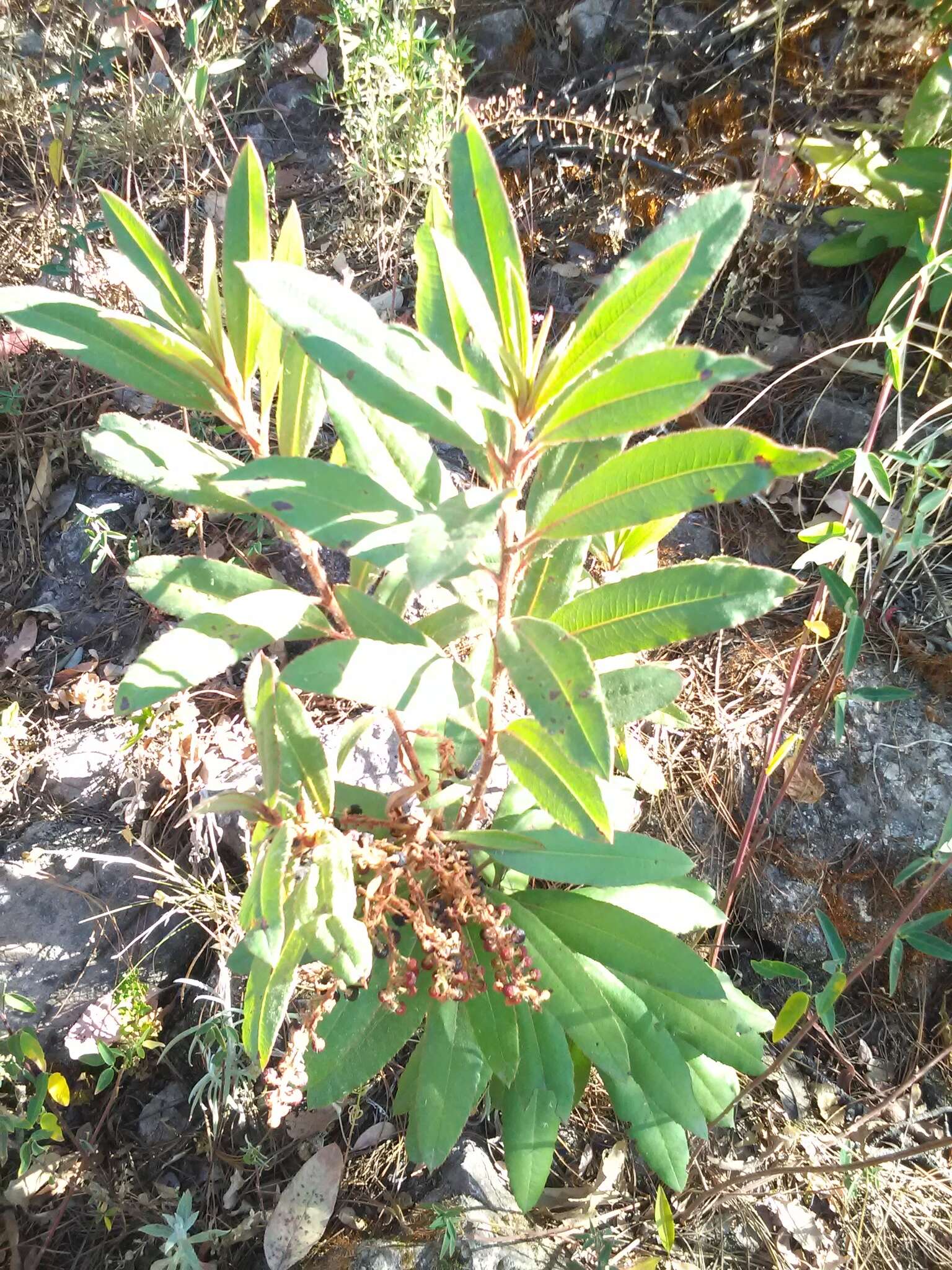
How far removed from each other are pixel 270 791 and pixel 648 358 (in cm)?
74

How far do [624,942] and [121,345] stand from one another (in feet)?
4.38

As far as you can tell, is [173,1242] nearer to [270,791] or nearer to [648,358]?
[270,791]

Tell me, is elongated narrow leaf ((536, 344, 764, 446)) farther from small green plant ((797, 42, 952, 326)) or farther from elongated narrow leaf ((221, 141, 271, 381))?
small green plant ((797, 42, 952, 326))

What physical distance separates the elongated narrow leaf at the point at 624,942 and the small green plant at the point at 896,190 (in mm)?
1868

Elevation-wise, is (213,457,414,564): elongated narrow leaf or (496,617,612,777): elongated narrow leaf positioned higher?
(213,457,414,564): elongated narrow leaf

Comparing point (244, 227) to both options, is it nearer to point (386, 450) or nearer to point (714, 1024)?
point (386, 450)

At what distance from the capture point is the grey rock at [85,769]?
240 cm

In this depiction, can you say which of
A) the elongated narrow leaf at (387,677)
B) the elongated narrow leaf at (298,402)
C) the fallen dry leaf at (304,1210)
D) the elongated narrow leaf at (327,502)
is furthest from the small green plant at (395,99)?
the fallen dry leaf at (304,1210)

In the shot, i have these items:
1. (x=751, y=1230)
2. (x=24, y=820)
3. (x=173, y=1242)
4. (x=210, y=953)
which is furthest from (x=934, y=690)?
(x=24, y=820)

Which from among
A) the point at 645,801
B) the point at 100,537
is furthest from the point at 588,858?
the point at 100,537

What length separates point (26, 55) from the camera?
3.62 m

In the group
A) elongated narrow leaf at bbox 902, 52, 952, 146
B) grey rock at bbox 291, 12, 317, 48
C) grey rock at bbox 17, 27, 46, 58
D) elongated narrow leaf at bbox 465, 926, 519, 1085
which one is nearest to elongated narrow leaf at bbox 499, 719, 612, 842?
elongated narrow leaf at bbox 465, 926, 519, 1085

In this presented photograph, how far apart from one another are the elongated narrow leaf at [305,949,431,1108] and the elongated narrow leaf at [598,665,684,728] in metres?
0.76

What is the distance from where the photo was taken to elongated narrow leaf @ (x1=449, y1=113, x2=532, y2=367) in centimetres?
103
